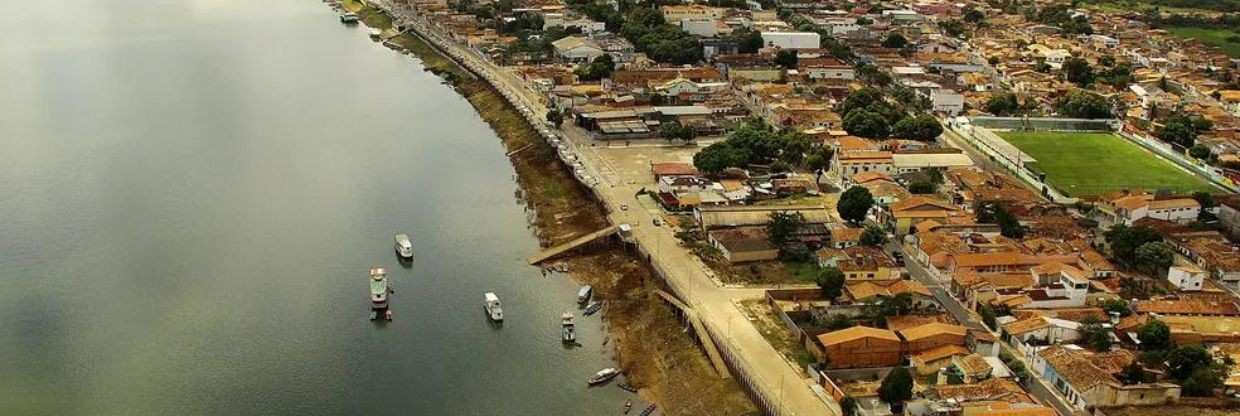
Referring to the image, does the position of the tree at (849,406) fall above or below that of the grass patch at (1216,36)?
above

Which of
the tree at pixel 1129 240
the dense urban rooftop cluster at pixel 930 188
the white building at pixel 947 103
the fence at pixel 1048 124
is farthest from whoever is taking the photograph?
the white building at pixel 947 103

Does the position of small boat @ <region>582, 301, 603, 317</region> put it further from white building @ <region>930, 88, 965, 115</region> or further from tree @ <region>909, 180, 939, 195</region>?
white building @ <region>930, 88, 965, 115</region>

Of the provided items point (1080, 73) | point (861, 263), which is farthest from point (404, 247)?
point (1080, 73)

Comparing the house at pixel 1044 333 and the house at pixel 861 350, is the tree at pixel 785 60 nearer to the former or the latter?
the house at pixel 1044 333

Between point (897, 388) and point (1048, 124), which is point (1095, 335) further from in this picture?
point (1048, 124)

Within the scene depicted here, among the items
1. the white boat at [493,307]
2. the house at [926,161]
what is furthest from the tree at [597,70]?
the white boat at [493,307]

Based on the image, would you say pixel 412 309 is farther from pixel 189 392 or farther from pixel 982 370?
pixel 982 370

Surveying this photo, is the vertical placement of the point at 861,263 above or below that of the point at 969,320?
A: above
